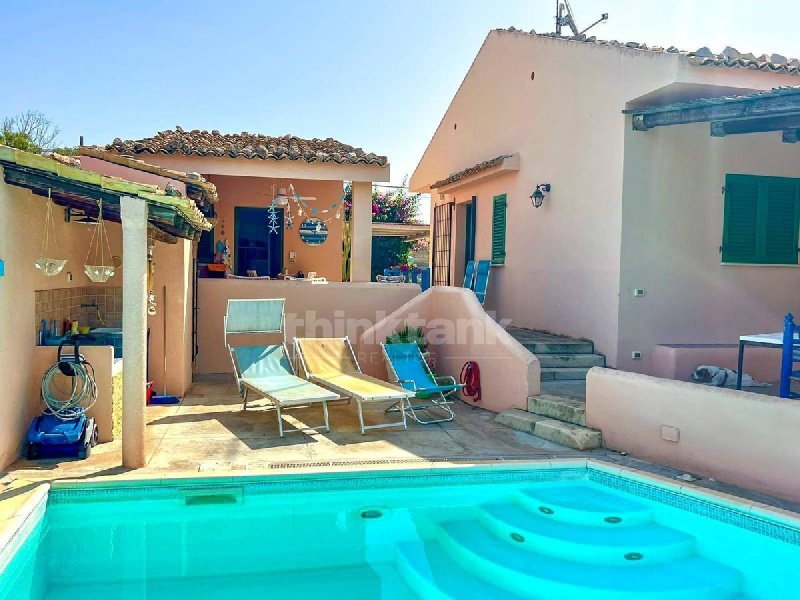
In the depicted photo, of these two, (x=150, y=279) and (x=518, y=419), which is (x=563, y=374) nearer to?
(x=518, y=419)

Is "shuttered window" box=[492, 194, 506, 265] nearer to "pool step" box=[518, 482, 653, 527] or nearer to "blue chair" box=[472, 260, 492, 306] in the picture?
"blue chair" box=[472, 260, 492, 306]

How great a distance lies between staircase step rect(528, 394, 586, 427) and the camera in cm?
914

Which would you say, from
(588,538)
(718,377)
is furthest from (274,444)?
(718,377)

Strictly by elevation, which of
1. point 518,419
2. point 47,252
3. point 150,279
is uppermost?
point 47,252

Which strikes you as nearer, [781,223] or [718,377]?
[718,377]

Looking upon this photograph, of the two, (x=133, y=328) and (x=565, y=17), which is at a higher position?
(x=565, y=17)

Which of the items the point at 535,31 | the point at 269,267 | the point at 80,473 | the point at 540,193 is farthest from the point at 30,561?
the point at 535,31

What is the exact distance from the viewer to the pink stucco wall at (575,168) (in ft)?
35.7

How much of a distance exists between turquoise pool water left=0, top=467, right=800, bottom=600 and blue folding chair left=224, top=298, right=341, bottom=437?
6.58ft

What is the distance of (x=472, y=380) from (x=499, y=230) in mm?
5157

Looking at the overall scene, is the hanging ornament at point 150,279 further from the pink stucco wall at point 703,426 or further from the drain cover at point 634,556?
the drain cover at point 634,556

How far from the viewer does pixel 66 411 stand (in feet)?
25.7

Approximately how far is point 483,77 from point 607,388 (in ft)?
34.8

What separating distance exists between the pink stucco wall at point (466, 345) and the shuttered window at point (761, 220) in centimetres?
457
